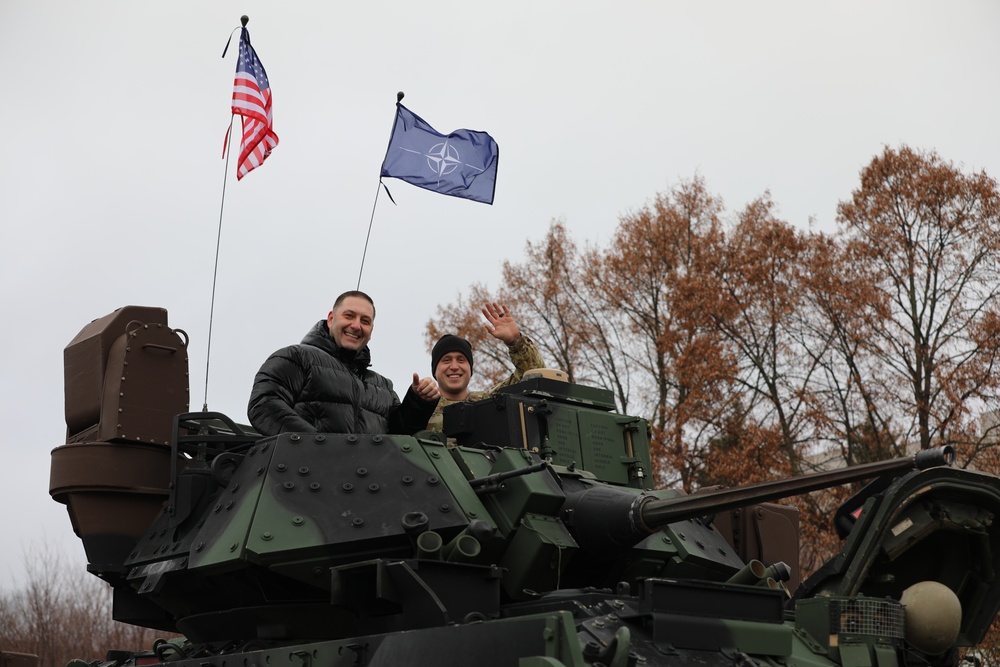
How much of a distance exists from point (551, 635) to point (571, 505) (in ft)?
8.21

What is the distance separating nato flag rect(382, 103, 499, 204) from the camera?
14789mm

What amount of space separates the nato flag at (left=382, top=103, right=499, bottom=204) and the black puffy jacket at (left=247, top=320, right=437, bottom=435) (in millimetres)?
5577

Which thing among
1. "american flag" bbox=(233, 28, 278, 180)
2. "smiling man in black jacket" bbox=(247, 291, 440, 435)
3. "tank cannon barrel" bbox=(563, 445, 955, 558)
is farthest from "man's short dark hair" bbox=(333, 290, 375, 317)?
"american flag" bbox=(233, 28, 278, 180)

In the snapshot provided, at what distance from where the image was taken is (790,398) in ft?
81.4

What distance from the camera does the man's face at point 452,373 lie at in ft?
34.5

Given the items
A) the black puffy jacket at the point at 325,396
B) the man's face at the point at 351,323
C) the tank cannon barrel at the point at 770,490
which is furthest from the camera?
the man's face at the point at 351,323

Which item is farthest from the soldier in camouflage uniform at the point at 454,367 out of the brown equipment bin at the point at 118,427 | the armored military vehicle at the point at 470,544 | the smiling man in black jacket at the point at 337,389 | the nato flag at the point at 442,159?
the nato flag at the point at 442,159

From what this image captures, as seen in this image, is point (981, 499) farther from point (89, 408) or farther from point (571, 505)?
point (89, 408)

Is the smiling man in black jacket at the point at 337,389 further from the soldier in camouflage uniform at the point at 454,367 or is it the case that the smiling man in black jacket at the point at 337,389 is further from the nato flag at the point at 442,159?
the nato flag at the point at 442,159

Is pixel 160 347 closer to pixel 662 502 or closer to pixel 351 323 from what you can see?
pixel 351 323

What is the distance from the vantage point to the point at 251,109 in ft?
46.1

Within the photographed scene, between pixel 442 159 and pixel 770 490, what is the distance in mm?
8894

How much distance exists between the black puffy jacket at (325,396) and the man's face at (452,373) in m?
0.93

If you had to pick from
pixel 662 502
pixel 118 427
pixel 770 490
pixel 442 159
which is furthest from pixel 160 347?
pixel 442 159
